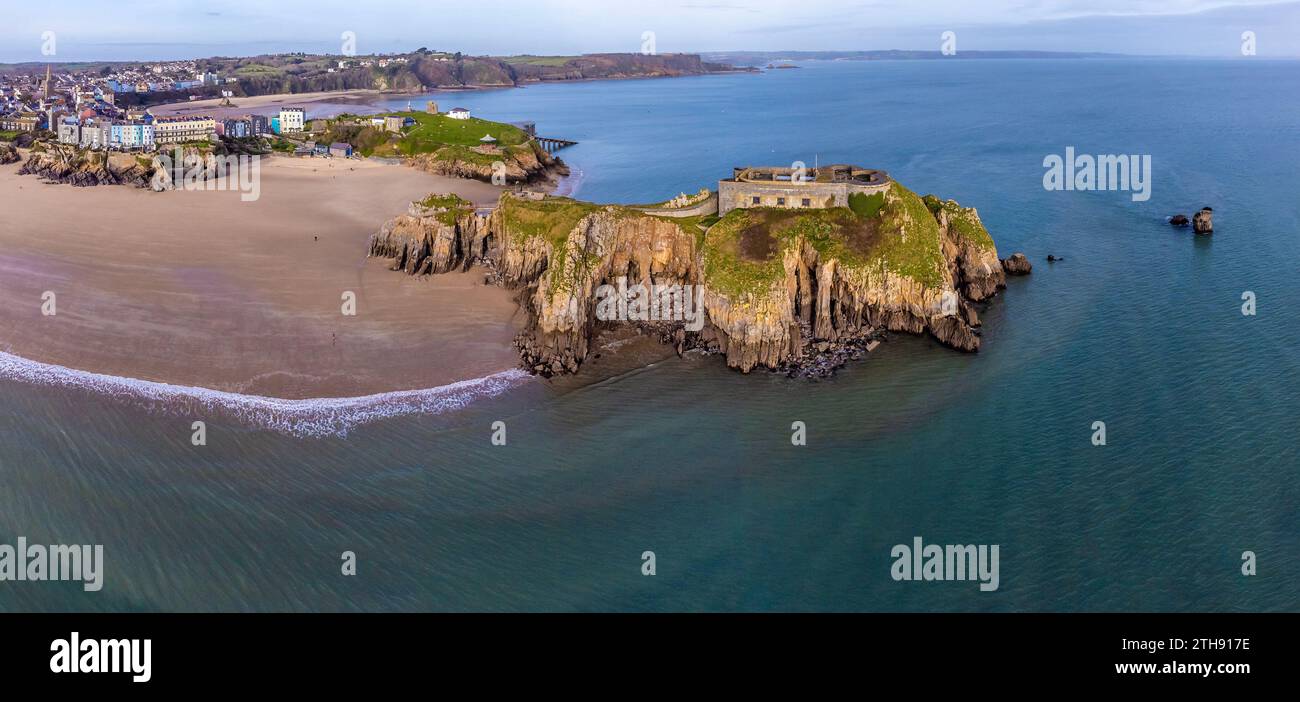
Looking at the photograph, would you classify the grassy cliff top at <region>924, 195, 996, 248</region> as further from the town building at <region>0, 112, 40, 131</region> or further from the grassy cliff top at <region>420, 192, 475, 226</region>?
the town building at <region>0, 112, 40, 131</region>

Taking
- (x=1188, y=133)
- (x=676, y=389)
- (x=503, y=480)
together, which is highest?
(x=1188, y=133)

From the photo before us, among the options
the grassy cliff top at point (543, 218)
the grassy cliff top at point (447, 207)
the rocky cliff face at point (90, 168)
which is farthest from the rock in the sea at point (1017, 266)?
the rocky cliff face at point (90, 168)

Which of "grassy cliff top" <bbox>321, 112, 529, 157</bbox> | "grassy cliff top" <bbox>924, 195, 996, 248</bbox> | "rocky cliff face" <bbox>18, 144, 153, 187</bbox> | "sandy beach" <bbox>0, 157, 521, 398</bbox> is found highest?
"grassy cliff top" <bbox>321, 112, 529, 157</bbox>

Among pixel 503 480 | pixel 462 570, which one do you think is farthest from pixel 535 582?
pixel 503 480

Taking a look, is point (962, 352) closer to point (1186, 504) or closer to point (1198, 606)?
point (1186, 504)

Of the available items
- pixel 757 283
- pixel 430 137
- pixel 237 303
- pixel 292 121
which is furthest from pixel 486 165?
pixel 757 283

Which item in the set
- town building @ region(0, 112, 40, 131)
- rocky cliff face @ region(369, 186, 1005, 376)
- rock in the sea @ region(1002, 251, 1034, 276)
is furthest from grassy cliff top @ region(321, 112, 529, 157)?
rock in the sea @ region(1002, 251, 1034, 276)
